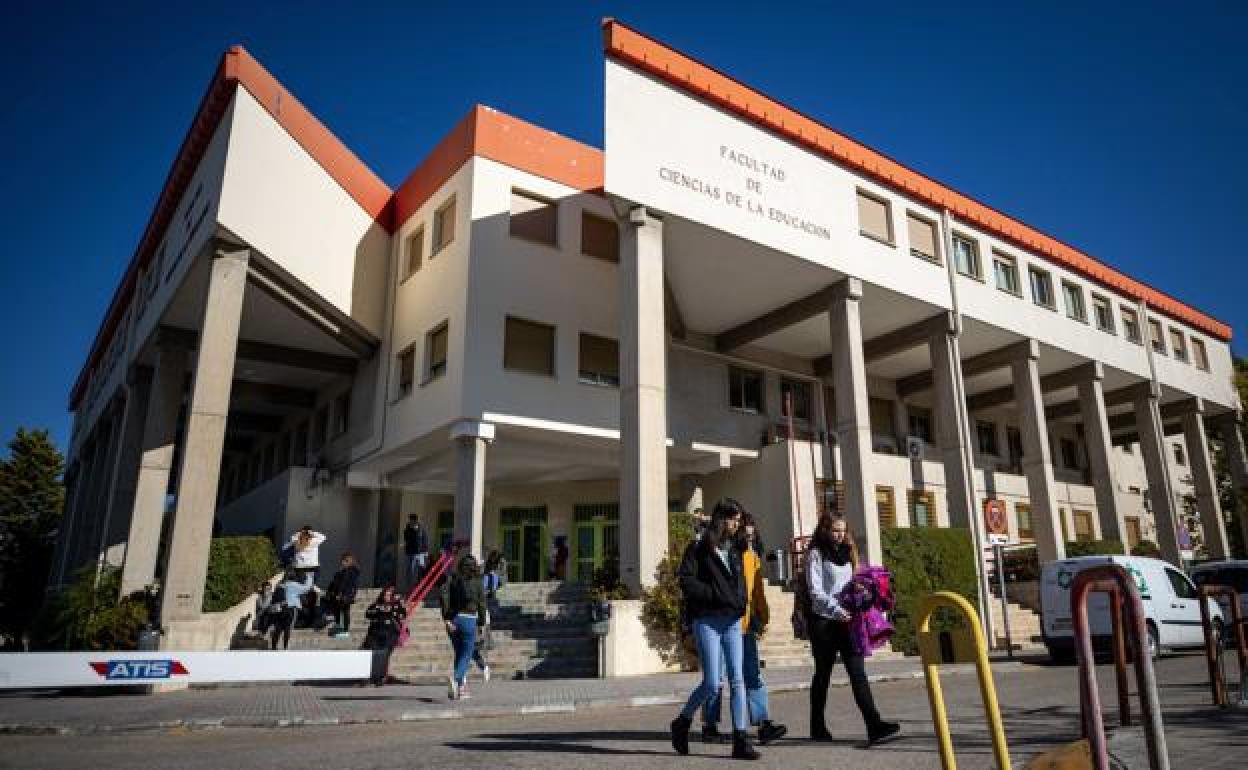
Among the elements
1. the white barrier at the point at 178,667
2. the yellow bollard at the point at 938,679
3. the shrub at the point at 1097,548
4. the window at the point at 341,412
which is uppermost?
the window at the point at 341,412

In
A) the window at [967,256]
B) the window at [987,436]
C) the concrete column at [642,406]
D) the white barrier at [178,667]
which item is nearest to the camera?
the white barrier at [178,667]

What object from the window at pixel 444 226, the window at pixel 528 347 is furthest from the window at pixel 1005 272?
the window at pixel 444 226

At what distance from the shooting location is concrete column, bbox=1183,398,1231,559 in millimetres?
29719

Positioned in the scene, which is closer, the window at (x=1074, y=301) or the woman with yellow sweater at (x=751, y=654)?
the woman with yellow sweater at (x=751, y=654)

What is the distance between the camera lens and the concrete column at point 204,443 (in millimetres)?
14344

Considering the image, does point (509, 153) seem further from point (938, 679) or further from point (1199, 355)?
point (1199, 355)

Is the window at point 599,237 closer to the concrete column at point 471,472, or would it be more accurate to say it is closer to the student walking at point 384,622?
the concrete column at point 471,472

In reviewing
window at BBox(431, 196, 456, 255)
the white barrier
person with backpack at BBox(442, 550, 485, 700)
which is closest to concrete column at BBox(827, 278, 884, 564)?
window at BBox(431, 196, 456, 255)

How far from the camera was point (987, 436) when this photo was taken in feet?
101

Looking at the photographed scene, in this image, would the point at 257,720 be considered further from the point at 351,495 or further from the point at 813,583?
the point at 351,495

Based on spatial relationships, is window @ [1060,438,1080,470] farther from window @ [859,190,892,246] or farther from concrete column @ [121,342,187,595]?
concrete column @ [121,342,187,595]

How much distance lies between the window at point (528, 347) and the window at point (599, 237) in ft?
8.17

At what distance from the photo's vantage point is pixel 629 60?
1609cm

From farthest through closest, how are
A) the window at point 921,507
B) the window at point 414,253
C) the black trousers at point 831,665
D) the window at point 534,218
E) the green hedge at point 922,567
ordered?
the window at point 921,507
the window at point 414,253
the window at point 534,218
the green hedge at point 922,567
the black trousers at point 831,665
